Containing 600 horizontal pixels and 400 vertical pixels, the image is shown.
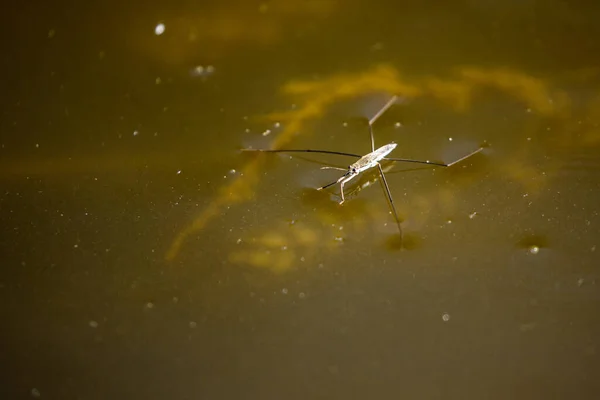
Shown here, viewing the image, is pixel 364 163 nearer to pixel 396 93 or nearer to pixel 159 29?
pixel 396 93

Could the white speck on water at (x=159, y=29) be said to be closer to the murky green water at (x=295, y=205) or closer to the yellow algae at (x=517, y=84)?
the murky green water at (x=295, y=205)

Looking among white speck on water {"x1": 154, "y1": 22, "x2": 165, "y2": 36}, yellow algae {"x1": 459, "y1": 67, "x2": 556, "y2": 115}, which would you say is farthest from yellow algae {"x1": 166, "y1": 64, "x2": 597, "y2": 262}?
white speck on water {"x1": 154, "y1": 22, "x2": 165, "y2": 36}

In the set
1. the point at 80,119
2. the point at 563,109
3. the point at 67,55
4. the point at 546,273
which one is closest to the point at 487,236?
the point at 546,273

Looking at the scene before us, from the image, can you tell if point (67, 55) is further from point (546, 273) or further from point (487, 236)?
point (546, 273)

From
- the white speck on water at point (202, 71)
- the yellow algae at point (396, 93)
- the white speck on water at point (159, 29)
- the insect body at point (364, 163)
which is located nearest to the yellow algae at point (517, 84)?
the yellow algae at point (396, 93)

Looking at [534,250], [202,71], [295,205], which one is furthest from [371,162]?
[202,71]

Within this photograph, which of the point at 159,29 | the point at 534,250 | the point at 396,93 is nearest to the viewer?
the point at 534,250
